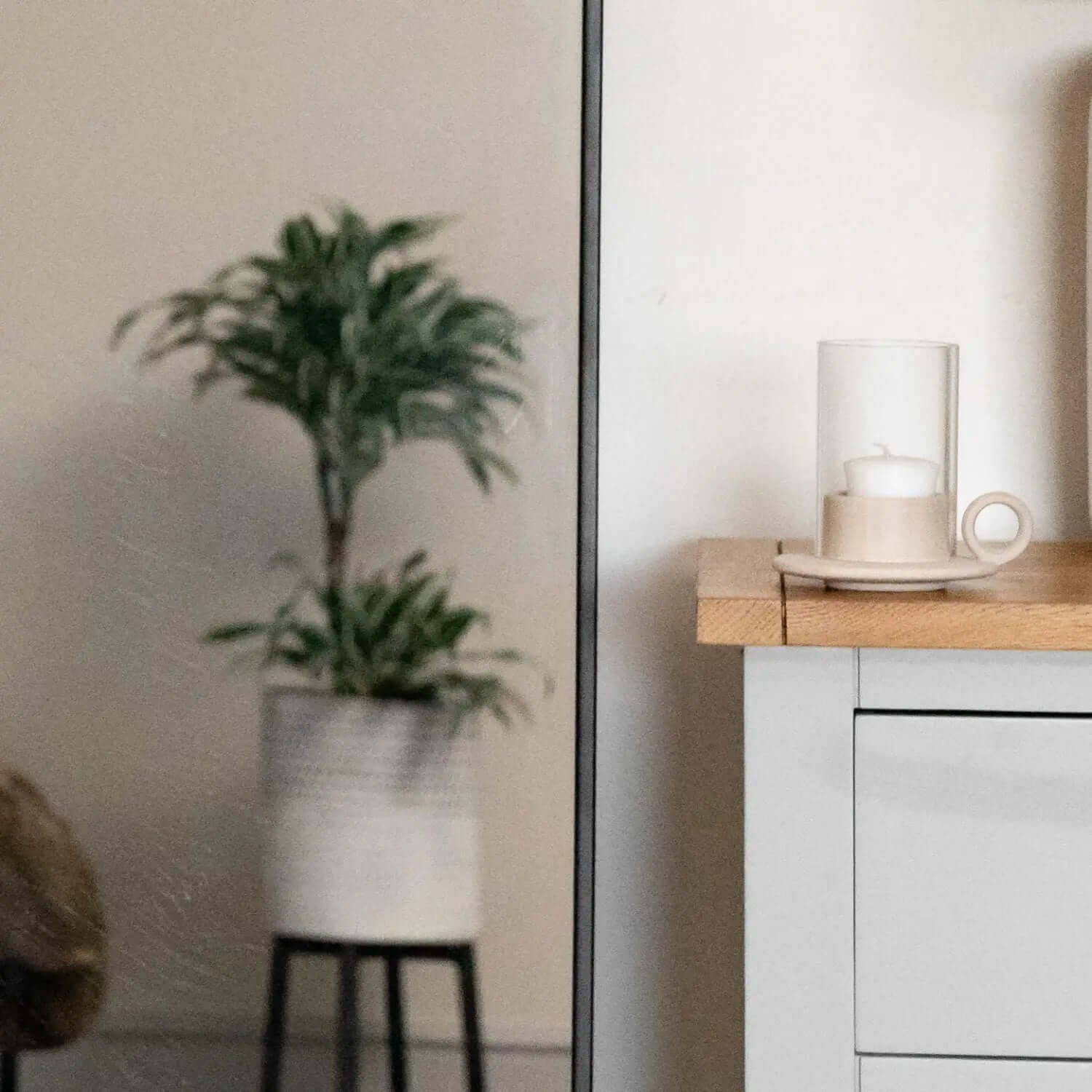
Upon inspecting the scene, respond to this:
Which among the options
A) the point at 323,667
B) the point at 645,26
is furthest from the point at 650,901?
the point at 645,26

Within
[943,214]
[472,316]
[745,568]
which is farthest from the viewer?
[943,214]

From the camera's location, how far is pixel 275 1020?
108cm

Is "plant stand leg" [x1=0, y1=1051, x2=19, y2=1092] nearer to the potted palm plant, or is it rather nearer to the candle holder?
the potted palm plant

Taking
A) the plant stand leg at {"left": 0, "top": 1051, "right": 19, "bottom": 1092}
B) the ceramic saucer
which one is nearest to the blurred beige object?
the plant stand leg at {"left": 0, "top": 1051, "right": 19, "bottom": 1092}

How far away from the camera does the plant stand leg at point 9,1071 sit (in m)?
1.05

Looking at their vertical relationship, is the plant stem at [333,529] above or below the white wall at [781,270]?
below

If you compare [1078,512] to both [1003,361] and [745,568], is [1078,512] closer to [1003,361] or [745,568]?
[1003,361]

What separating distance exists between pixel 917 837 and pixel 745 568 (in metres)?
0.22

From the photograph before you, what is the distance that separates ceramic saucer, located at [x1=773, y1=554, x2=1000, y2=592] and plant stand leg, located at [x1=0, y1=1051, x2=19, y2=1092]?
654 millimetres

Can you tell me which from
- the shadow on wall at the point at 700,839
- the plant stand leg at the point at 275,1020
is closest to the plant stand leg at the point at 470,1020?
the plant stand leg at the point at 275,1020

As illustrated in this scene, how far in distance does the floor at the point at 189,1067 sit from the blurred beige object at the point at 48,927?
21mm

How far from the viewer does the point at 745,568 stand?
967 millimetres

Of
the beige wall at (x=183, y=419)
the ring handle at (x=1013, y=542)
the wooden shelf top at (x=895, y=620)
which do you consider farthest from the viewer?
the beige wall at (x=183, y=419)

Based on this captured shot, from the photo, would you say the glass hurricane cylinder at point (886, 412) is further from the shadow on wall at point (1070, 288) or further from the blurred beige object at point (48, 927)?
the blurred beige object at point (48, 927)
